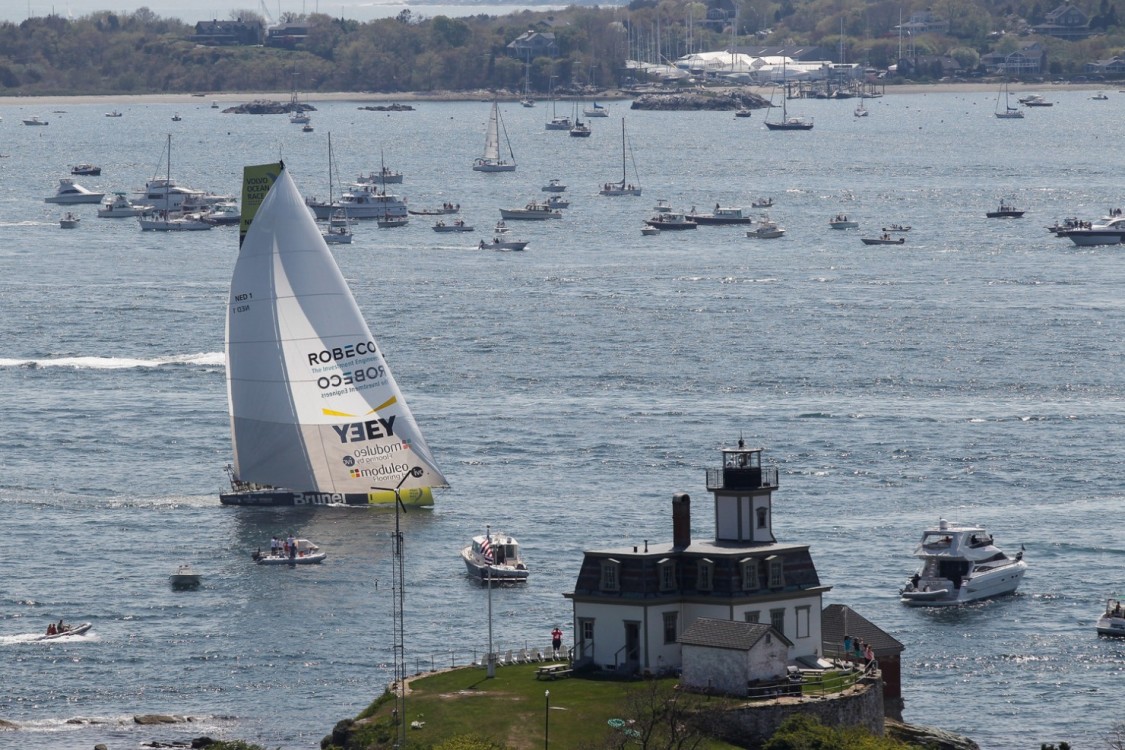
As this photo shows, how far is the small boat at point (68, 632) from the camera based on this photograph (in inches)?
3305

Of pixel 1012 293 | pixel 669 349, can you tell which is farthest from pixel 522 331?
pixel 1012 293

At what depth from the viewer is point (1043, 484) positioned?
107 m

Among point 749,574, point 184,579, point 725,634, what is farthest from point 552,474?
point 725,634

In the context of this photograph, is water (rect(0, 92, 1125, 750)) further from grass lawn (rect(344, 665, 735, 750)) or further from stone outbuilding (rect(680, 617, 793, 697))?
stone outbuilding (rect(680, 617, 793, 697))

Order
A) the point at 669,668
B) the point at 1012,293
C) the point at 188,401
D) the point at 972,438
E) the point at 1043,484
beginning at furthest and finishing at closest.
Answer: the point at 1012,293, the point at 188,401, the point at 972,438, the point at 1043,484, the point at 669,668

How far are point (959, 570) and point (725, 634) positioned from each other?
2841 cm

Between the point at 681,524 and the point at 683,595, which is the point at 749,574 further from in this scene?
the point at 681,524

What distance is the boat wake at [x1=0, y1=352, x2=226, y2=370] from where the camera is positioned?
474ft

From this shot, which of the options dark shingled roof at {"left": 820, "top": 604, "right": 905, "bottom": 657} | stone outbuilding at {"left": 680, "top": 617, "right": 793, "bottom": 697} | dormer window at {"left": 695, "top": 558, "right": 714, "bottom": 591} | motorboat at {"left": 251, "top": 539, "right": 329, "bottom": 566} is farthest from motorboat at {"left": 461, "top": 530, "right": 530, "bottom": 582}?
stone outbuilding at {"left": 680, "top": 617, "right": 793, "bottom": 697}

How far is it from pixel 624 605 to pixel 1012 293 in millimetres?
114923

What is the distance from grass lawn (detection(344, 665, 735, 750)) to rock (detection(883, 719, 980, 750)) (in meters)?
8.42

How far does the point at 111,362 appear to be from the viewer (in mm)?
145250

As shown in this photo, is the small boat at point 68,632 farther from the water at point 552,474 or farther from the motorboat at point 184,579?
the motorboat at point 184,579

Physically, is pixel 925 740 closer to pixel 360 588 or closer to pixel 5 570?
pixel 360 588
